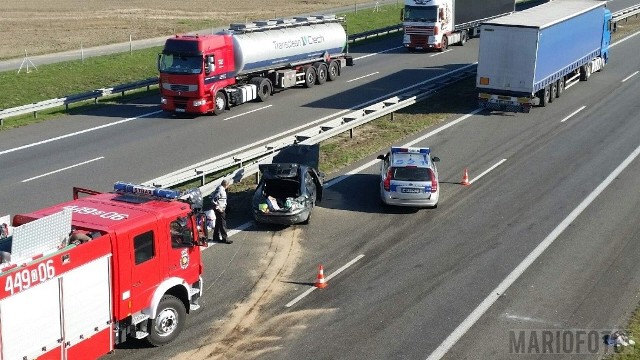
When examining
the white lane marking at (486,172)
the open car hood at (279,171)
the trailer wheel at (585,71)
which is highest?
the trailer wheel at (585,71)

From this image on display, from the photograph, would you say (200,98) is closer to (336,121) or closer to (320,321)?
(336,121)

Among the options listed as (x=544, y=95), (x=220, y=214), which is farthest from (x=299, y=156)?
(x=544, y=95)

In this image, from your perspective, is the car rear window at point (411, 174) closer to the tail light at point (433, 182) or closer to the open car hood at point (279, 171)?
the tail light at point (433, 182)

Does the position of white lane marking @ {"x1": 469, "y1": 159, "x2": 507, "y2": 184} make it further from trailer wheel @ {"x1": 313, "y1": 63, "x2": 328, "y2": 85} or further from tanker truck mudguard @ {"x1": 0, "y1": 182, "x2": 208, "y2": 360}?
trailer wheel @ {"x1": 313, "y1": 63, "x2": 328, "y2": 85}

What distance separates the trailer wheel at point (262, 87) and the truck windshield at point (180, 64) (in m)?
4.15

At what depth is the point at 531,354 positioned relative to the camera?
50.5 ft

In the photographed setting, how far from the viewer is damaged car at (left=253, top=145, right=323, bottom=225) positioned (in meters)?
21.5

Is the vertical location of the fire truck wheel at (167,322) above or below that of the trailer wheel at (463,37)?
below

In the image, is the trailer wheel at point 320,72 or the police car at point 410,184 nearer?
the police car at point 410,184

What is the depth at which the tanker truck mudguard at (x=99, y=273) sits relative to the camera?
12523 mm

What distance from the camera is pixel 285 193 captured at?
22.4m

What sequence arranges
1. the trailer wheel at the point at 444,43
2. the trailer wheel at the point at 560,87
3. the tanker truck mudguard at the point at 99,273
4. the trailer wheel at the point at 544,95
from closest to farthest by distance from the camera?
the tanker truck mudguard at the point at 99,273
the trailer wheel at the point at 544,95
the trailer wheel at the point at 560,87
the trailer wheel at the point at 444,43

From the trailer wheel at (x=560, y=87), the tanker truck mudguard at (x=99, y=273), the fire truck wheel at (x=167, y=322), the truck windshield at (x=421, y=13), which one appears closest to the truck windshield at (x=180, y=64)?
the trailer wheel at (x=560, y=87)

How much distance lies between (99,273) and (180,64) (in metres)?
22.2
